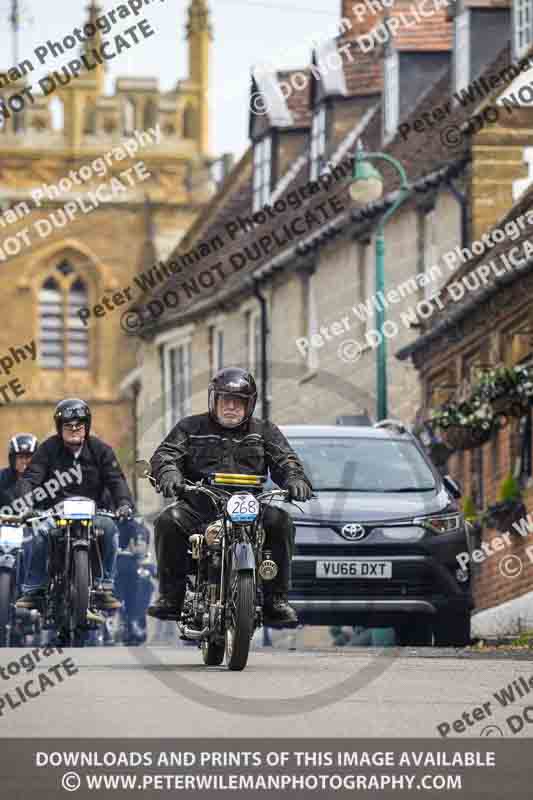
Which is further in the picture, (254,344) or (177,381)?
(177,381)

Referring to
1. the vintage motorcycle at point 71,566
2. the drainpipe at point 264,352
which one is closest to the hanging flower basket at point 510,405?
the vintage motorcycle at point 71,566

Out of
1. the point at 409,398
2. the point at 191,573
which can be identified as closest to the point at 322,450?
the point at 191,573

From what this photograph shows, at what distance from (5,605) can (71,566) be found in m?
2.61

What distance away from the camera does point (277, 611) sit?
561 inches

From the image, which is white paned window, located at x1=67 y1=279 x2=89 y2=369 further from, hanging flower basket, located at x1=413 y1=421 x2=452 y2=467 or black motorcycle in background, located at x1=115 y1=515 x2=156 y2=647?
black motorcycle in background, located at x1=115 y1=515 x2=156 y2=647

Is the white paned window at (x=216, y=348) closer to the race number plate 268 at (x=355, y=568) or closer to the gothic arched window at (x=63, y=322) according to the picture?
the race number plate 268 at (x=355, y=568)

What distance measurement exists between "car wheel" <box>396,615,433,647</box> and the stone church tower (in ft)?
222

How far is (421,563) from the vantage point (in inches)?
741

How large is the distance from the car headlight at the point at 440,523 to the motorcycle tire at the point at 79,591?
10.1ft

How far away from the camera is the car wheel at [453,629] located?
62.7 ft

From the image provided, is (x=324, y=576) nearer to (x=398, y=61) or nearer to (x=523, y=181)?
(x=523, y=181)

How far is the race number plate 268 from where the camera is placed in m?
18.8

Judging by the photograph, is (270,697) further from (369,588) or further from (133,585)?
(133,585)
